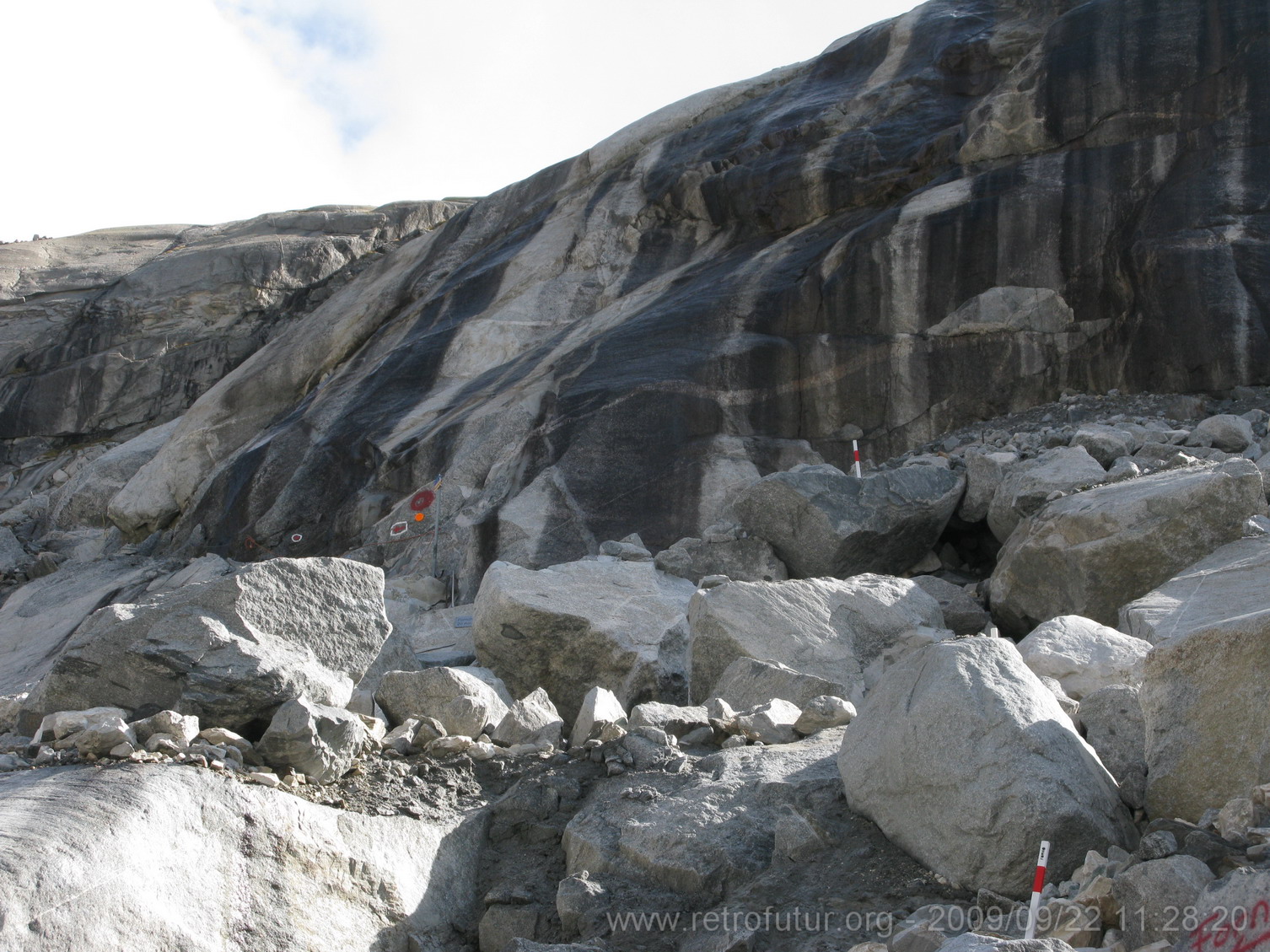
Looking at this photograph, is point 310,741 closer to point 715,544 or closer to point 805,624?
point 805,624

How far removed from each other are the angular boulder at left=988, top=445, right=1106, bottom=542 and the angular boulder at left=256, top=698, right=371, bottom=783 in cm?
623

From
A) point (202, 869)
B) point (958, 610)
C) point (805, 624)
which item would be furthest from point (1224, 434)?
point (202, 869)

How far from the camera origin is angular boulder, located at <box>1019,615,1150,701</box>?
5676 mm

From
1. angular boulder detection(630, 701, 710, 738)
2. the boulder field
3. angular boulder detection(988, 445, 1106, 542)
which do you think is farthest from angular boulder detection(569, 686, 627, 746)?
angular boulder detection(988, 445, 1106, 542)

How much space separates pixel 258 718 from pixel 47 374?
23.0 meters

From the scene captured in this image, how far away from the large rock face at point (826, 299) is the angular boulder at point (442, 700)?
6057 millimetres

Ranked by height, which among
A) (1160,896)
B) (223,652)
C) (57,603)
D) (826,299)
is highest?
(826,299)

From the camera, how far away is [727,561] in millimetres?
9828

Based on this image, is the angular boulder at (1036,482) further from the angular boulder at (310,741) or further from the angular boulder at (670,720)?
the angular boulder at (310,741)

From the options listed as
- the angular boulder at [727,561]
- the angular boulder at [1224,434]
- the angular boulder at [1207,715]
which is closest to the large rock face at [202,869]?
the angular boulder at [1207,715]

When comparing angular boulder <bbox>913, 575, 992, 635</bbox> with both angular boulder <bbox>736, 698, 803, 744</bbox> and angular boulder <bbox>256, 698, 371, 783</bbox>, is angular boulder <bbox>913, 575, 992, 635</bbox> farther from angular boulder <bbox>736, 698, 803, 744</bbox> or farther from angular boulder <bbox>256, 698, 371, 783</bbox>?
angular boulder <bbox>256, 698, 371, 783</bbox>

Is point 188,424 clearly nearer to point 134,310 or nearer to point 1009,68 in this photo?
point 134,310

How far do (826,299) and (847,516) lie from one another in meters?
5.55

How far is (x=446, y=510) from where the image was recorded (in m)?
→ 13.8
